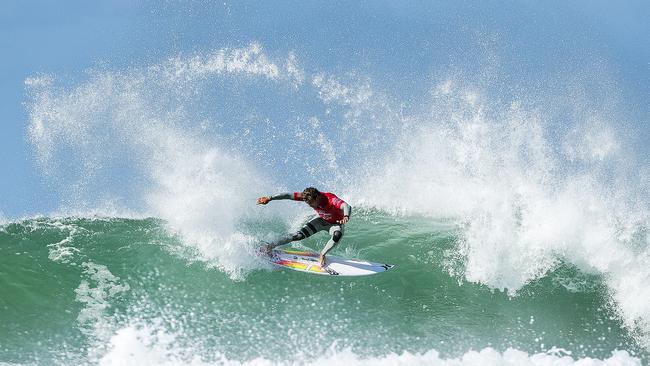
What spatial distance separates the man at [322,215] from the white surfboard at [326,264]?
0.51ft

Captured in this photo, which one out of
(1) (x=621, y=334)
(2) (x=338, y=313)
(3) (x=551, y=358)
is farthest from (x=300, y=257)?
(1) (x=621, y=334)

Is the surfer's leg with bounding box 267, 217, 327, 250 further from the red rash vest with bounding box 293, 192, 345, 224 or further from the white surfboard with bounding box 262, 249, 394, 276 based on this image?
the white surfboard with bounding box 262, 249, 394, 276

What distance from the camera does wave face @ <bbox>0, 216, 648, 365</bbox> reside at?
10609 mm

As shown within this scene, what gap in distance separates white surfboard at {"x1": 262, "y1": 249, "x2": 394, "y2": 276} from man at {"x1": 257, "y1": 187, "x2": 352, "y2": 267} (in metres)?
0.16

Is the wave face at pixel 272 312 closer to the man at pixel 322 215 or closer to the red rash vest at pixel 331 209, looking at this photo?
the man at pixel 322 215

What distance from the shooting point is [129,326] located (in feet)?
35.7

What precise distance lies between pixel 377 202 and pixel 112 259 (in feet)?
20.4

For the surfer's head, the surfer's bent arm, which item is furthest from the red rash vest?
the surfer's bent arm

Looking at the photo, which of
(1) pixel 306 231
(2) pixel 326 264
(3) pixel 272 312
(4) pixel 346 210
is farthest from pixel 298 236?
(3) pixel 272 312

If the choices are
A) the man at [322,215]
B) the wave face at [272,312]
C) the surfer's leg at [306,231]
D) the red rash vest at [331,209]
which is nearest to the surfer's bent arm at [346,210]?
the man at [322,215]

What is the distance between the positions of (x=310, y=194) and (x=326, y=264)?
4.23 feet

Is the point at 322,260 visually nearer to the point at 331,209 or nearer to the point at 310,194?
the point at 331,209

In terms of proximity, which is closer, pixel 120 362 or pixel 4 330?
pixel 120 362

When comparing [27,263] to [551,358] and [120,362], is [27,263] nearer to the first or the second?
[120,362]
